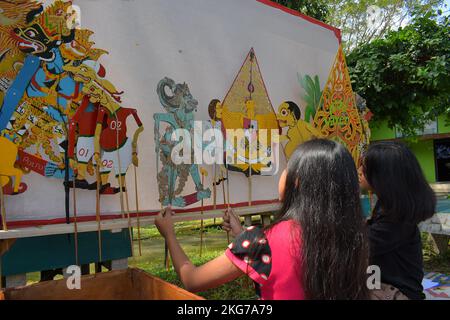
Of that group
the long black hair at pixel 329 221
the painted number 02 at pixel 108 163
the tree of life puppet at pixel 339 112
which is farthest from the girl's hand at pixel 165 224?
the tree of life puppet at pixel 339 112

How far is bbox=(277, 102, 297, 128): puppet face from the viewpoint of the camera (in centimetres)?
255

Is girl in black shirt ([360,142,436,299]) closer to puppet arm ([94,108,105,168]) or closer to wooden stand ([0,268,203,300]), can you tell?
wooden stand ([0,268,203,300])

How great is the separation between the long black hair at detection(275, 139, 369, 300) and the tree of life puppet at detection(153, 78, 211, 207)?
98 cm

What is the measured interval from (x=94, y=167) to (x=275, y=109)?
1.29 m

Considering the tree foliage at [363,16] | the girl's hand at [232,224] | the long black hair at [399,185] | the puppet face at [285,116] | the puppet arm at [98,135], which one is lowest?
the girl's hand at [232,224]

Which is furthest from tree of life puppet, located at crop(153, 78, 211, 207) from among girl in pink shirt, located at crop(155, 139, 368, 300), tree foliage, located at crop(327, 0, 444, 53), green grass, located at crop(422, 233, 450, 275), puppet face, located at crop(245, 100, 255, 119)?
tree foliage, located at crop(327, 0, 444, 53)

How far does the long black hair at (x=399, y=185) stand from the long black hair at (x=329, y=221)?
32 cm

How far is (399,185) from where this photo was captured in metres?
1.29

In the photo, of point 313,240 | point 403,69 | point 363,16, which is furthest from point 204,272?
point 363,16

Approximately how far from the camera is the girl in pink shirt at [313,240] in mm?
964

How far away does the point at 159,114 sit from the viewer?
1939 mm

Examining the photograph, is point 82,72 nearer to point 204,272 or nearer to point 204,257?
point 204,272

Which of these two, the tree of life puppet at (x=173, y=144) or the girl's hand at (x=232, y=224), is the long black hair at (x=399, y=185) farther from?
the tree of life puppet at (x=173, y=144)
